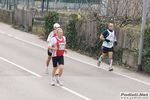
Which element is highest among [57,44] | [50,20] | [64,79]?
[50,20]

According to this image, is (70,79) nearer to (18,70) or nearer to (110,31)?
(18,70)

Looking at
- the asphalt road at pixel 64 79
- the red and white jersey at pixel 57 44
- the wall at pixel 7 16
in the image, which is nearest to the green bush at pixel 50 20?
the asphalt road at pixel 64 79

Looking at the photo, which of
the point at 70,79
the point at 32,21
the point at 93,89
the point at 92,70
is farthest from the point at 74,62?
the point at 32,21

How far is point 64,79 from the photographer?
1032cm

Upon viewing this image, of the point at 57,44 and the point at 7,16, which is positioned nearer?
the point at 57,44

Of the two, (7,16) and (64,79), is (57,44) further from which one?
(7,16)

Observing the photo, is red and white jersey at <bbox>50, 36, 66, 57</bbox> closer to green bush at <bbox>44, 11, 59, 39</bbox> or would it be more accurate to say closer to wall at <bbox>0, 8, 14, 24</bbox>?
green bush at <bbox>44, 11, 59, 39</bbox>

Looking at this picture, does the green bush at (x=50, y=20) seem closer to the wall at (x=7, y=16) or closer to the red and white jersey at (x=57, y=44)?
the wall at (x=7, y=16)

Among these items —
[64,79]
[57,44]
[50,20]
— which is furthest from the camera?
[50,20]

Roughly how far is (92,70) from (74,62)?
5.17 feet

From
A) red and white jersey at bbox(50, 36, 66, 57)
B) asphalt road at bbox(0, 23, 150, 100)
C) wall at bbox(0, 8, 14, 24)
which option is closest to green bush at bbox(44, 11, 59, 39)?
asphalt road at bbox(0, 23, 150, 100)

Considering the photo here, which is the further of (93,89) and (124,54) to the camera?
(124,54)

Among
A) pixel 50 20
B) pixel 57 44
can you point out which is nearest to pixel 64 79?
pixel 57 44

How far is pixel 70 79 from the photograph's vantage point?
10359 millimetres
